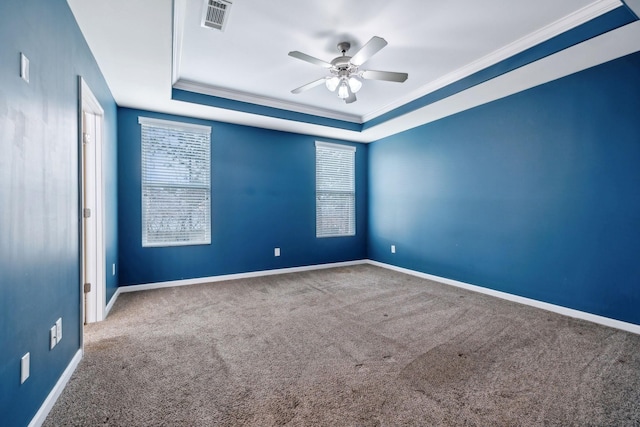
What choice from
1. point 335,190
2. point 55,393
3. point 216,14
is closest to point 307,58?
point 216,14

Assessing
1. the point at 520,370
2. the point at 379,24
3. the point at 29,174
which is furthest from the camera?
the point at 379,24

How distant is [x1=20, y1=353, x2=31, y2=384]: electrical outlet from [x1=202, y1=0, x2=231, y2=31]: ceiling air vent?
8.14ft

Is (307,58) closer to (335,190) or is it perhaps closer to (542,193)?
(542,193)

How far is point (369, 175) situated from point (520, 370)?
13.9 feet

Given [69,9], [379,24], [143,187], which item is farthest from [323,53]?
[143,187]

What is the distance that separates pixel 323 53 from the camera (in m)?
2.95

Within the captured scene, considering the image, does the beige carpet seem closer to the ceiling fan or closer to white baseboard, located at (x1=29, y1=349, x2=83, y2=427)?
white baseboard, located at (x1=29, y1=349, x2=83, y2=427)

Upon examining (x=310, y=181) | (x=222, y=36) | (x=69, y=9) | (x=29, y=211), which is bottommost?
(x=29, y=211)

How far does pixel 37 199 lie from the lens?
1455 millimetres

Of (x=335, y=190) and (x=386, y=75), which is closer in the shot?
(x=386, y=75)

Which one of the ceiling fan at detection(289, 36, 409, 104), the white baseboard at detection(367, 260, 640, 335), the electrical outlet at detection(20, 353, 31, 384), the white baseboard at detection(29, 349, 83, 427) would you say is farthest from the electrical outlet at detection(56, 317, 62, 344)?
the white baseboard at detection(367, 260, 640, 335)

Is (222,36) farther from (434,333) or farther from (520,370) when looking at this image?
(520,370)

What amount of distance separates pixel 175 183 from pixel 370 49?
10.3 ft

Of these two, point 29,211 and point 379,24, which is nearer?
point 29,211
